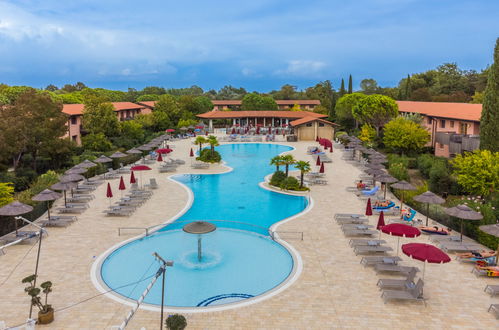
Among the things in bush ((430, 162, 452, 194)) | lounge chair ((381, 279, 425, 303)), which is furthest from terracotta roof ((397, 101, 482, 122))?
lounge chair ((381, 279, 425, 303))

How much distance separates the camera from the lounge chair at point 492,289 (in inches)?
501

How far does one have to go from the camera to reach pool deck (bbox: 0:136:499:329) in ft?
37.0

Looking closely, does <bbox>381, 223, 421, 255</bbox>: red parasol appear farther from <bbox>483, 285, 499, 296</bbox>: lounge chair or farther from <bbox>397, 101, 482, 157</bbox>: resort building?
<bbox>397, 101, 482, 157</bbox>: resort building

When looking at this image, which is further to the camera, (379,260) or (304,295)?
(379,260)

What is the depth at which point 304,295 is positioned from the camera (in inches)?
506

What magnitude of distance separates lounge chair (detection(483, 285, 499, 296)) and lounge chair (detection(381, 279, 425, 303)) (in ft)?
8.89

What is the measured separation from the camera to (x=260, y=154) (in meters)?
47.0

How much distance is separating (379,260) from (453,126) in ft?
102

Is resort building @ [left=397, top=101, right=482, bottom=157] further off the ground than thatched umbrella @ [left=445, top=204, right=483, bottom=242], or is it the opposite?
resort building @ [left=397, top=101, right=482, bottom=157]

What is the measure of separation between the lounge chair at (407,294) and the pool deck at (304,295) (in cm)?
25

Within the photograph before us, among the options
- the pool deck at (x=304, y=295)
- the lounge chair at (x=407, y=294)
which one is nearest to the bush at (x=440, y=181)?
the pool deck at (x=304, y=295)

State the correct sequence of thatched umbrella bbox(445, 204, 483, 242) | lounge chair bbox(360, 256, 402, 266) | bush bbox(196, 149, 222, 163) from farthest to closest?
A: bush bbox(196, 149, 222, 163)
thatched umbrella bbox(445, 204, 483, 242)
lounge chair bbox(360, 256, 402, 266)

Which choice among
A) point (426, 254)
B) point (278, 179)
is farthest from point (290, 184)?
point (426, 254)

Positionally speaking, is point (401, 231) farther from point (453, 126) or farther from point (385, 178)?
point (453, 126)
